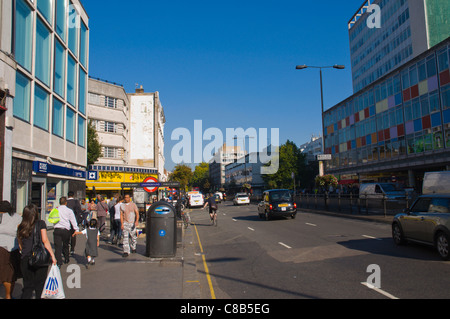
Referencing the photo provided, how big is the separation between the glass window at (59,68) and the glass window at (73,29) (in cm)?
196

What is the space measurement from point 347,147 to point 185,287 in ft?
153

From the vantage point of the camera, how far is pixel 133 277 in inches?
299

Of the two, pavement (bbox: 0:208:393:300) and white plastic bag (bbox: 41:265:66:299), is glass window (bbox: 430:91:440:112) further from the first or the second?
white plastic bag (bbox: 41:265:66:299)

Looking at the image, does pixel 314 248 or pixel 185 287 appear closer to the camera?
pixel 185 287

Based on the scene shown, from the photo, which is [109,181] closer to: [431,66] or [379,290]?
[431,66]

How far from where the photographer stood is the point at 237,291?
664 cm

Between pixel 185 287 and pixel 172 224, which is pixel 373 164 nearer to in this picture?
pixel 172 224

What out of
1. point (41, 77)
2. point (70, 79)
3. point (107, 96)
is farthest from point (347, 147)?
point (41, 77)

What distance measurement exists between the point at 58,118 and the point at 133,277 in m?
15.6

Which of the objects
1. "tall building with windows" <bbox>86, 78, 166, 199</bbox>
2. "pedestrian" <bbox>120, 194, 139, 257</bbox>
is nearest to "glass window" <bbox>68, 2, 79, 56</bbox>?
"tall building with windows" <bbox>86, 78, 166, 199</bbox>

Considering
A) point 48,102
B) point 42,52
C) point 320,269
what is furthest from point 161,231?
point 42,52

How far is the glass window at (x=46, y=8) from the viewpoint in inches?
692

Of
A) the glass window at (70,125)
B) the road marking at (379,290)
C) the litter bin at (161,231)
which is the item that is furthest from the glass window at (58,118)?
the road marking at (379,290)

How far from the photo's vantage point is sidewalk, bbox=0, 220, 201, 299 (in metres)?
6.29
